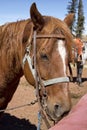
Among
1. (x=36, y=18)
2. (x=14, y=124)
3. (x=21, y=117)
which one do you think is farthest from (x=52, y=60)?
(x=21, y=117)

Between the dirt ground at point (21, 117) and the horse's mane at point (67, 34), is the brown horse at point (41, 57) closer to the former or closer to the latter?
the horse's mane at point (67, 34)

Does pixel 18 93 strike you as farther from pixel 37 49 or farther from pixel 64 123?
pixel 64 123

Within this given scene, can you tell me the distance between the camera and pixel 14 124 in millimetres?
6059

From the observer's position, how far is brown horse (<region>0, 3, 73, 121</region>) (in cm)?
243

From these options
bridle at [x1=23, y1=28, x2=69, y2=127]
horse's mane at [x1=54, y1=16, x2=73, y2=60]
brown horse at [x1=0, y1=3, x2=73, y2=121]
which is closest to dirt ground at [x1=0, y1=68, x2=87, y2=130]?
brown horse at [x1=0, y1=3, x2=73, y2=121]

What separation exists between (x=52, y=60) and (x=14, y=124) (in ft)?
12.6

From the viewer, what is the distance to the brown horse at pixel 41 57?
2428 millimetres

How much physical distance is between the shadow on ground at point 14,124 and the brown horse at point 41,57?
2570mm

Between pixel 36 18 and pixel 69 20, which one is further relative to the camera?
pixel 69 20

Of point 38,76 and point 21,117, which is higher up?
point 38,76

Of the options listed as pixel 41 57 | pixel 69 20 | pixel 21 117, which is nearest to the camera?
pixel 41 57

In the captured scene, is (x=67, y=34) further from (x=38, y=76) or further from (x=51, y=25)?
(x=38, y=76)

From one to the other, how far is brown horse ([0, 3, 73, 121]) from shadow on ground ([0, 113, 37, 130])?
2570 millimetres

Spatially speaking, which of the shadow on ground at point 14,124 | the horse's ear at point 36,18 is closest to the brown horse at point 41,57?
the horse's ear at point 36,18
